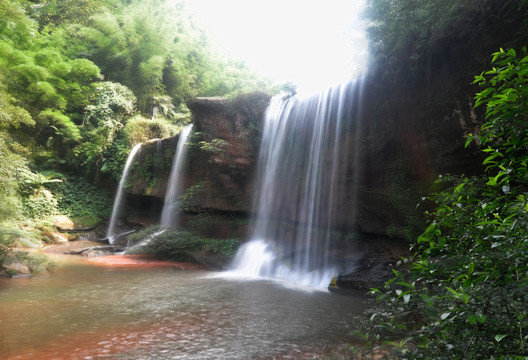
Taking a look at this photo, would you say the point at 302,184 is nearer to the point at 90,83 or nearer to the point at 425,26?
the point at 425,26

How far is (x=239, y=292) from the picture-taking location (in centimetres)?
653

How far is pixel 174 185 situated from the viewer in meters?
14.6

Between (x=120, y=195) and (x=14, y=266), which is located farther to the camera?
(x=120, y=195)

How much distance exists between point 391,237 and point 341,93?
4950 mm

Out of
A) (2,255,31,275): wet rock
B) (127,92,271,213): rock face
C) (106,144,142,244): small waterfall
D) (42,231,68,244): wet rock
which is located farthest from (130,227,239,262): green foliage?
(106,144,142,244): small waterfall

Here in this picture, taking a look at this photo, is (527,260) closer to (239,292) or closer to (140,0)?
(239,292)

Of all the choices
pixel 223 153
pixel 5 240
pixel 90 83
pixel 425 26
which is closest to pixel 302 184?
pixel 223 153

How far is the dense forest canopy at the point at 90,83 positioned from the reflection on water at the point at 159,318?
8.68 meters

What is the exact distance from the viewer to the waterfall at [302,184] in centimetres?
930

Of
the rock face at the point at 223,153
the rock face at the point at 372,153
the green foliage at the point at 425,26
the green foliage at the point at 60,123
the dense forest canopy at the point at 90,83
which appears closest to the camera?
the green foliage at the point at 425,26

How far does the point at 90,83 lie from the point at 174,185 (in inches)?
416

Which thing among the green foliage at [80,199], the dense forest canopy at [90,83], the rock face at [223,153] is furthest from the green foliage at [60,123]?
the rock face at [223,153]

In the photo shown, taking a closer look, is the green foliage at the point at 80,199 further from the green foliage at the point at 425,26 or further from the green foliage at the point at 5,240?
the green foliage at the point at 425,26

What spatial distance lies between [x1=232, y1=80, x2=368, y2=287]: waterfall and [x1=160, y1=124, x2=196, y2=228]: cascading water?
15.0 ft
